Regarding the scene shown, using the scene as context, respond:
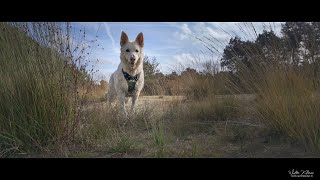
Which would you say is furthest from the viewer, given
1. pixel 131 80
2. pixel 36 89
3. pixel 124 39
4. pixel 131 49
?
pixel 131 80

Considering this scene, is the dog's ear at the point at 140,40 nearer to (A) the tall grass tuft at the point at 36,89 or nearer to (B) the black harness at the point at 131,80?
(B) the black harness at the point at 131,80

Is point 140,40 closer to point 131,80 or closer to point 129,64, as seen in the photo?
point 129,64

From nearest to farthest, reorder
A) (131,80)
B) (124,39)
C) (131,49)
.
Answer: (124,39)
(131,49)
(131,80)

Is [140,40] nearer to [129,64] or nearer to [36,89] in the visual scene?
[129,64]

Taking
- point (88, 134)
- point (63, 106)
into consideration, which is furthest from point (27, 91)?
point (88, 134)

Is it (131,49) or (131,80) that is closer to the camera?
(131,49)

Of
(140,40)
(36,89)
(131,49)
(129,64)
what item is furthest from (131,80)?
(36,89)

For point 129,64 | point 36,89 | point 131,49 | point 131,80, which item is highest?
point 131,49

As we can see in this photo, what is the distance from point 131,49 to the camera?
598 centimetres

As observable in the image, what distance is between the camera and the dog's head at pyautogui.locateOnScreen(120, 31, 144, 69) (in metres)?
5.90

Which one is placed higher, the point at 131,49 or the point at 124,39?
the point at 124,39

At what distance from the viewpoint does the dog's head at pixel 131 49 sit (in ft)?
19.4
